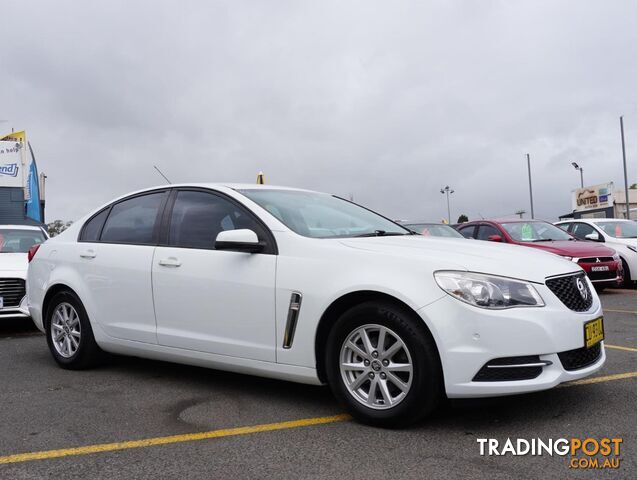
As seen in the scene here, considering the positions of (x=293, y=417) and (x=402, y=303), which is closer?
(x=402, y=303)

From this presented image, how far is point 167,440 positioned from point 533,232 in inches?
385

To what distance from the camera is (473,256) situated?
3865mm

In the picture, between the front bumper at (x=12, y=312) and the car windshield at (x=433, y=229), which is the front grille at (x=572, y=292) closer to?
the front bumper at (x=12, y=312)

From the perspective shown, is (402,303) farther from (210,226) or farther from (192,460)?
(210,226)

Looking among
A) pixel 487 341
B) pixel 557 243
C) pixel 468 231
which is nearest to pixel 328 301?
pixel 487 341

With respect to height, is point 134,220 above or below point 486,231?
above

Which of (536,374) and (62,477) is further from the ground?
(536,374)

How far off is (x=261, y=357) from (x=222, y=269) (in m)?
0.68

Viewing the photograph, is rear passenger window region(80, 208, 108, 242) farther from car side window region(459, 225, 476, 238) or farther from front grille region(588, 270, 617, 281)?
car side window region(459, 225, 476, 238)

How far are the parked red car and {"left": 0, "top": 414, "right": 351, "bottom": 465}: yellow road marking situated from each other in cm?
775

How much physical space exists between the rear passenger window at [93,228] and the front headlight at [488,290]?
3339mm

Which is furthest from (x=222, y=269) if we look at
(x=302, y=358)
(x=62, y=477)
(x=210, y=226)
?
(x=62, y=477)

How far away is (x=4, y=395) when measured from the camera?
490 centimetres

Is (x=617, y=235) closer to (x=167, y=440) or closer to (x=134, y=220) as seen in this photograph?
(x=134, y=220)
